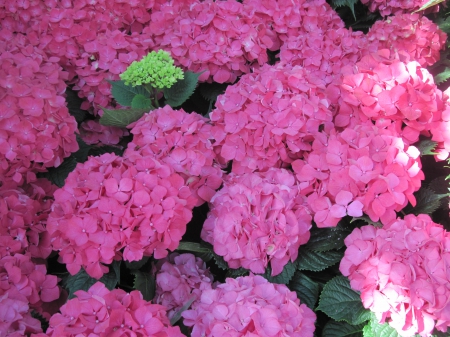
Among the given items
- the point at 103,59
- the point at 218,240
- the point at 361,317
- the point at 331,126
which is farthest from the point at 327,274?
the point at 103,59

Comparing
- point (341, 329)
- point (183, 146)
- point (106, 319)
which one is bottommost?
point (341, 329)

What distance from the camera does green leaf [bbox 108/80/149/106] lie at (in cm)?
183

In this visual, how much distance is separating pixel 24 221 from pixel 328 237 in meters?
1.01

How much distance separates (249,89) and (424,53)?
0.87 meters

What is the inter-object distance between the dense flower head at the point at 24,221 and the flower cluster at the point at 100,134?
0.39 meters

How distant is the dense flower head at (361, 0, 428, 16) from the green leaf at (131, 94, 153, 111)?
1306 millimetres

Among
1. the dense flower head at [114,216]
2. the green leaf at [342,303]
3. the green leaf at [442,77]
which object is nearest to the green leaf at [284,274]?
the green leaf at [342,303]

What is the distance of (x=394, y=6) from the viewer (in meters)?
2.26

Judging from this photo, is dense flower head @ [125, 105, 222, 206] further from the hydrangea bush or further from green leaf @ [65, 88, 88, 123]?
green leaf @ [65, 88, 88, 123]

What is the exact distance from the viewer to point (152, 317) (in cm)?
114

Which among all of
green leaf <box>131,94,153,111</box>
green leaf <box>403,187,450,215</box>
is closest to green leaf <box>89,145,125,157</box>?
green leaf <box>131,94,153,111</box>

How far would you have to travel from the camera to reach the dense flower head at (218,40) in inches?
73.2

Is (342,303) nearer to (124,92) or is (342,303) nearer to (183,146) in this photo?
(183,146)

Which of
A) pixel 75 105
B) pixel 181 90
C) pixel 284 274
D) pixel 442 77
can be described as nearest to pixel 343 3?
pixel 442 77
